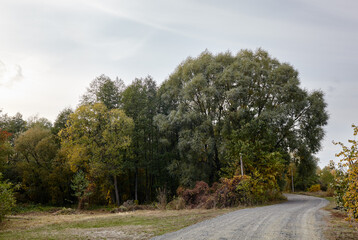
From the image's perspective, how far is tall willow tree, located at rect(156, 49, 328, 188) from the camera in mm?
22391

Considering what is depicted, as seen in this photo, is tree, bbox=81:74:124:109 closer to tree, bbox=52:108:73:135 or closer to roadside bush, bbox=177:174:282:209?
tree, bbox=52:108:73:135

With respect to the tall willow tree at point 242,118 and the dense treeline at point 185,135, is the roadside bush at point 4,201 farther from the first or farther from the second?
the tall willow tree at point 242,118

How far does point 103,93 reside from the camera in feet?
101

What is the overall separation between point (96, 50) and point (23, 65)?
18.2 ft

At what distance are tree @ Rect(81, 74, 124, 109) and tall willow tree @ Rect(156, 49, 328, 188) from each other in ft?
23.4

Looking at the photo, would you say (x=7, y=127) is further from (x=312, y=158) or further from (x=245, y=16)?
(x=312, y=158)

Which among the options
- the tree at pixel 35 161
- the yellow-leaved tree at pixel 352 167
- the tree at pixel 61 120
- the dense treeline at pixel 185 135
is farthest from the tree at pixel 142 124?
the yellow-leaved tree at pixel 352 167

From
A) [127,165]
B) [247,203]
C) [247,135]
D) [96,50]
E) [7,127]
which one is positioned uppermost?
[96,50]

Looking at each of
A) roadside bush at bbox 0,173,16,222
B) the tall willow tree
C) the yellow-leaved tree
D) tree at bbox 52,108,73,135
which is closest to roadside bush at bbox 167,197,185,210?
the tall willow tree

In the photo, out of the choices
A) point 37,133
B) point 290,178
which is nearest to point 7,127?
point 37,133

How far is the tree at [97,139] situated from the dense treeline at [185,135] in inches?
4.1

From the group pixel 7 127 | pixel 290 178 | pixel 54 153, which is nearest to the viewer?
pixel 54 153

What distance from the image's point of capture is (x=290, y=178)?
4747 cm

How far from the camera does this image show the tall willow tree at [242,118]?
22.4 m
